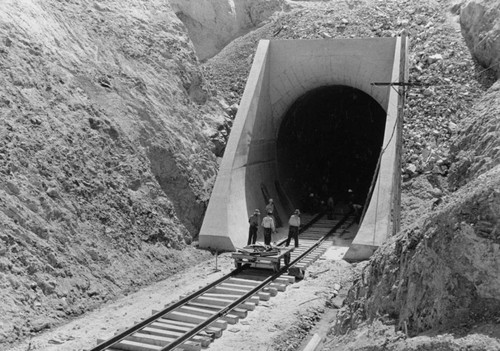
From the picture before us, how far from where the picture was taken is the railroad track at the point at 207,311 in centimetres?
1087

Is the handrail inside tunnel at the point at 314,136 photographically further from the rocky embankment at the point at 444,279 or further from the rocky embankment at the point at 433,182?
the rocky embankment at the point at 444,279

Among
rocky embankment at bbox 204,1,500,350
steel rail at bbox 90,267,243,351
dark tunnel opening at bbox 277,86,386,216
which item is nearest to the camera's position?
rocky embankment at bbox 204,1,500,350

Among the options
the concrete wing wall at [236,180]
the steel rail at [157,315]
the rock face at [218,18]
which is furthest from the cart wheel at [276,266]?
the rock face at [218,18]

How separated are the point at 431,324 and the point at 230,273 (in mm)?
8684

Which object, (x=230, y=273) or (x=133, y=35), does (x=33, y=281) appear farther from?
(x=133, y=35)

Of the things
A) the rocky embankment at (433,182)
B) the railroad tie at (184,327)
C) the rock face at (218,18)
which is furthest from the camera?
the rock face at (218,18)

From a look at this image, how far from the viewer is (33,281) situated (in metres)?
12.5

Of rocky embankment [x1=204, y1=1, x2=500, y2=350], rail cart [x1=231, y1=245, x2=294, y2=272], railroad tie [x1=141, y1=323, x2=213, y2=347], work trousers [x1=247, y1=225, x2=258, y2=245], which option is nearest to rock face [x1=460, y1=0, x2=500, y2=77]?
rocky embankment [x1=204, y1=1, x2=500, y2=350]

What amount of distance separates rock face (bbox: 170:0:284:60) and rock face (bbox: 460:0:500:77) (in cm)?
1655

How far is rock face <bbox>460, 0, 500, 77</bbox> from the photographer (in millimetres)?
22844

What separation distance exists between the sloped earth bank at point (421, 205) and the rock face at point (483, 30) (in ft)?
1.53

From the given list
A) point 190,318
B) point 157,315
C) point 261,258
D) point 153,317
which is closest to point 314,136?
point 261,258

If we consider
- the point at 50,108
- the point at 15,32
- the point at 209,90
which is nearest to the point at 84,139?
the point at 50,108

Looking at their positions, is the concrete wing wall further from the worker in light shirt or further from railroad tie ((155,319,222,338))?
railroad tie ((155,319,222,338))
